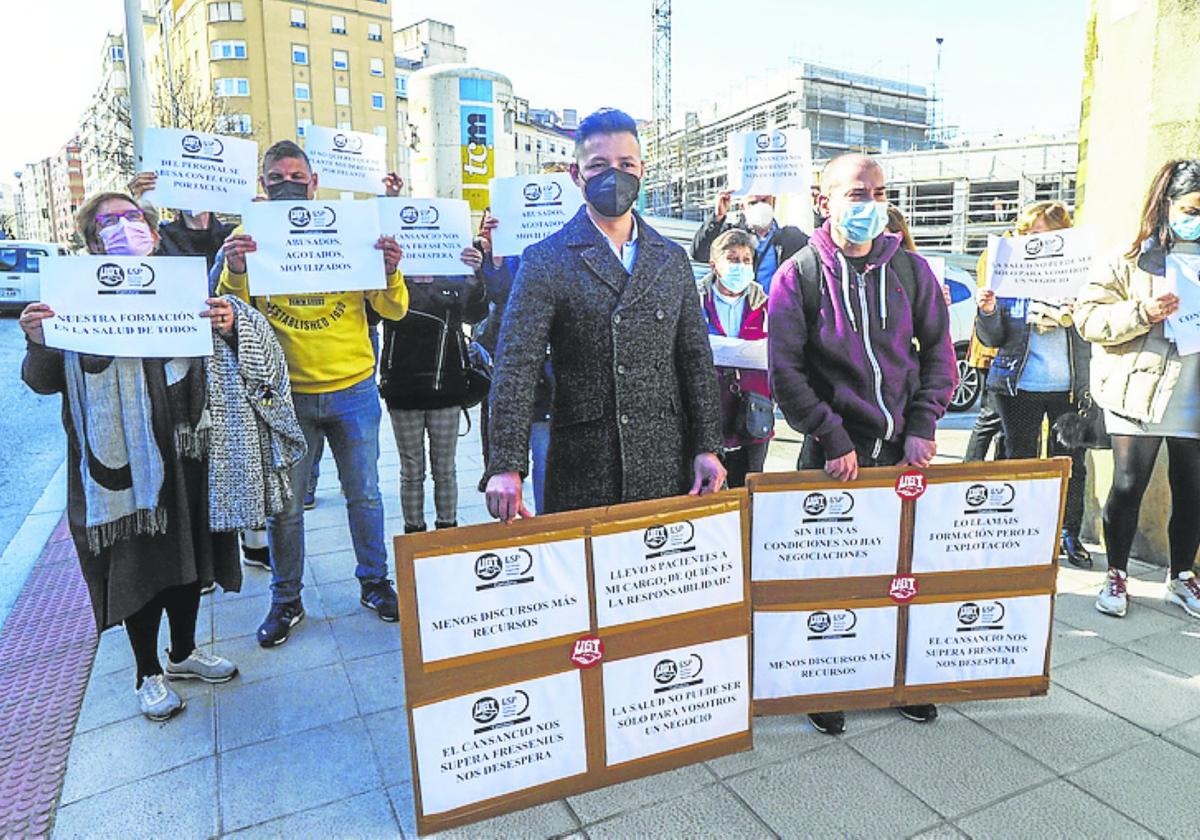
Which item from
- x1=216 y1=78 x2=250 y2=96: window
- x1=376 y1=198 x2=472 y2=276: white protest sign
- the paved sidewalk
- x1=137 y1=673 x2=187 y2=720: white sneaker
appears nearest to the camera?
the paved sidewalk

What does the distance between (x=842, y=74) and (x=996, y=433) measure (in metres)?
81.3

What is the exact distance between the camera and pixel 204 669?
10.9ft

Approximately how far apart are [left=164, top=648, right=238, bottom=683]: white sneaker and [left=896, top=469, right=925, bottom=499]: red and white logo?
2.75 metres

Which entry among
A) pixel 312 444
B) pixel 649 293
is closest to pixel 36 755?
pixel 312 444

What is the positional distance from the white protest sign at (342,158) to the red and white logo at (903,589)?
3.32 meters

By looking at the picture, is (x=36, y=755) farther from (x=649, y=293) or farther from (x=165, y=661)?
(x=649, y=293)

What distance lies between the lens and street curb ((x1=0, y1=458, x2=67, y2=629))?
4.46 meters

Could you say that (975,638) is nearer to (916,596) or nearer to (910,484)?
(916,596)

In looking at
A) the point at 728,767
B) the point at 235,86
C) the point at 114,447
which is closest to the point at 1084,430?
the point at 728,767

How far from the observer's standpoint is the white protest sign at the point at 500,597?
2.25 metres

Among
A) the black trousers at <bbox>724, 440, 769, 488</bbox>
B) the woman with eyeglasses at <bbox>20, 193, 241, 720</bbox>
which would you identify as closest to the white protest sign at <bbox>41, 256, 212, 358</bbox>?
the woman with eyeglasses at <bbox>20, 193, 241, 720</bbox>

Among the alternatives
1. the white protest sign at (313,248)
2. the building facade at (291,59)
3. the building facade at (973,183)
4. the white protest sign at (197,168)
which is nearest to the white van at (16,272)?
the white protest sign at (197,168)

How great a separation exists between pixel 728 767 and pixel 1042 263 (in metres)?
2.94

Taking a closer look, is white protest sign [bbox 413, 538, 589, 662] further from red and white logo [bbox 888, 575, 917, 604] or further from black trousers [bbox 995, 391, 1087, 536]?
black trousers [bbox 995, 391, 1087, 536]
